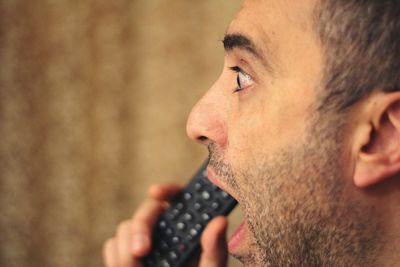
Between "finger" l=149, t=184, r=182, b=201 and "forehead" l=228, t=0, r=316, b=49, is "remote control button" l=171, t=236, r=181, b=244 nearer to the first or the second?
"finger" l=149, t=184, r=182, b=201

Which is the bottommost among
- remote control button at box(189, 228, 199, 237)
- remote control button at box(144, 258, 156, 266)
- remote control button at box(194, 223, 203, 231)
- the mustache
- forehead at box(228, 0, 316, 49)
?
remote control button at box(144, 258, 156, 266)

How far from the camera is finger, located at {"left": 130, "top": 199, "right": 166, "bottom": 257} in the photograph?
650 millimetres

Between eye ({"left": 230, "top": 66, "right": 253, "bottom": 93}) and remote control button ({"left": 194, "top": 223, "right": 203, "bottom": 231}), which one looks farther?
remote control button ({"left": 194, "top": 223, "right": 203, "bottom": 231})

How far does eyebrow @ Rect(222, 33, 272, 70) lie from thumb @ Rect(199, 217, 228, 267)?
0.26m

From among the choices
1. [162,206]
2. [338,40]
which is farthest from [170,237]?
[338,40]

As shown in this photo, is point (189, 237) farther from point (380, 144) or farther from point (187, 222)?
point (380, 144)

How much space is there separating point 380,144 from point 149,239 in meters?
0.38

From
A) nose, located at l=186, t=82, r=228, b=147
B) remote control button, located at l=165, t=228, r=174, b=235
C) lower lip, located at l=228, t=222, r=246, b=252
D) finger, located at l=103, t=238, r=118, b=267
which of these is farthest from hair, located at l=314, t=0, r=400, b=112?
finger, located at l=103, t=238, r=118, b=267

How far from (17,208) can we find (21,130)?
17 cm

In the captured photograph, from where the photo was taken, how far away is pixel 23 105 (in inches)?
37.4

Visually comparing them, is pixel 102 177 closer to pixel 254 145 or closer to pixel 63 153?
pixel 63 153

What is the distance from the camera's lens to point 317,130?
43 cm

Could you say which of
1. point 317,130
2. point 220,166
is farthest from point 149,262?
point 317,130

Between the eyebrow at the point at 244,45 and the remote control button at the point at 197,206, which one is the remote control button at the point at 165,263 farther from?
the eyebrow at the point at 244,45
